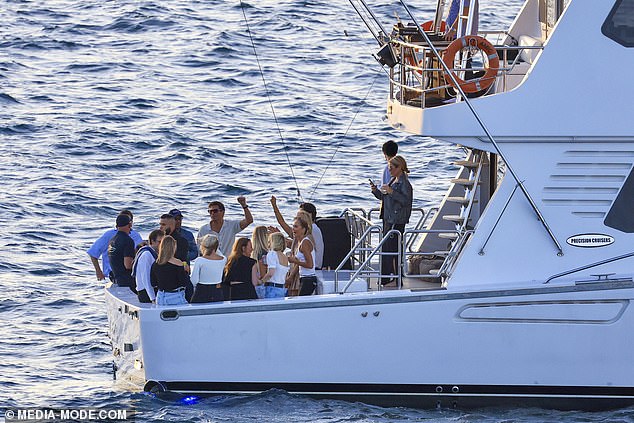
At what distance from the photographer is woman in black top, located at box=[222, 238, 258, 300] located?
1431 cm

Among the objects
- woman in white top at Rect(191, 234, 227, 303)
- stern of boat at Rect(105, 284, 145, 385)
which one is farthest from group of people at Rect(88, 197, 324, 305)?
stern of boat at Rect(105, 284, 145, 385)

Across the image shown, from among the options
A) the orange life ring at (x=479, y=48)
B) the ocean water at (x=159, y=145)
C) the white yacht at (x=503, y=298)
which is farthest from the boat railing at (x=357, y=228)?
the orange life ring at (x=479, y=48)

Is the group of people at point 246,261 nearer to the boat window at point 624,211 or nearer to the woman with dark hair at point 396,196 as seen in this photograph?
the woman with dark hair at point 396,196

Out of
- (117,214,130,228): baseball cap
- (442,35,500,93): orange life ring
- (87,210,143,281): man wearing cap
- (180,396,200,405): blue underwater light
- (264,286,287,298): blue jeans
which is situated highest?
(442,35,500,93): orange life ring

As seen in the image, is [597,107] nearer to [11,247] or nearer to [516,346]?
[516,346]

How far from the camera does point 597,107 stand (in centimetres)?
1369

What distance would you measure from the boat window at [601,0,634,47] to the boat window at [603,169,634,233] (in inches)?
50.9

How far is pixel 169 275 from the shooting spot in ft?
46.5

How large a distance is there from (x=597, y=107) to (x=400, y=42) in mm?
2048

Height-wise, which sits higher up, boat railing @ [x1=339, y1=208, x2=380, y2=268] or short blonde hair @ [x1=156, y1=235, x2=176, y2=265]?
short blonde hair @ [x1=156, y1=235, x2=176, y2=265]

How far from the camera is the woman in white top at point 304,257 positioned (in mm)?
14570

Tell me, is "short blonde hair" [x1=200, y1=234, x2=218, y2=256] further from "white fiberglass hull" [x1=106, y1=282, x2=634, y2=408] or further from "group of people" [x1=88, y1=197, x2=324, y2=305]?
"white fiberglass hull" [x1=106, y1=282, x2=634, y2=408]

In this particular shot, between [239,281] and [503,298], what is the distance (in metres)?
2.62

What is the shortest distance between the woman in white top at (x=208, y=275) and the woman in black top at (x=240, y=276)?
10 centimetres
